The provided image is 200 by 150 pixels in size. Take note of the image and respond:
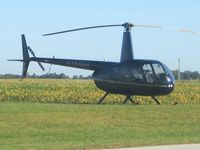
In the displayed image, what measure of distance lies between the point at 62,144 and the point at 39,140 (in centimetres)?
136

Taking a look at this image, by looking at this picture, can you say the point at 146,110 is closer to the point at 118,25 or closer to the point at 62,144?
the point at 118,25

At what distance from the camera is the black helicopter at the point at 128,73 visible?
96.5 feet

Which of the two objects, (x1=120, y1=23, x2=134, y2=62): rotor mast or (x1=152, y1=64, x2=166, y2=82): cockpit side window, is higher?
(x1=120, y1=23, x2=134, y2=62): rotor mast

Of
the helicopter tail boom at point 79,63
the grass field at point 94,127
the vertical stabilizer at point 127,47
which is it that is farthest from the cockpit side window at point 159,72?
the grass field at point 94,127

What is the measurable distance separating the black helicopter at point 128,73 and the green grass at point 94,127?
5018 mm

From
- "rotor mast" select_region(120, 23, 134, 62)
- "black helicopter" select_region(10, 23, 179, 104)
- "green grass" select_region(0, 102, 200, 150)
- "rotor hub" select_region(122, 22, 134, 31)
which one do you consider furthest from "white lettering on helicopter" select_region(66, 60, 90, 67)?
"green grass" select_region(0, 102, 200, 150)

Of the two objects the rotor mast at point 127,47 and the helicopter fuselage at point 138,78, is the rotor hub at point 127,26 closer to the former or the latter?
the rotor mast at point 127,47

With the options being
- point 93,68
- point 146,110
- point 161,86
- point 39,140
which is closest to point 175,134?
point 39,140

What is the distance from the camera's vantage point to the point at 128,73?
3005 centimetres

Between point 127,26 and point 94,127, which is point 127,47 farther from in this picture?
point 94,127

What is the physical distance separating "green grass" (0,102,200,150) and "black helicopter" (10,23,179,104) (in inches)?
198

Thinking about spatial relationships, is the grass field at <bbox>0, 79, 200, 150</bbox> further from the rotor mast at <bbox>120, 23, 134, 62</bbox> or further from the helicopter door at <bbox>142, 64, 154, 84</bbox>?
the rotor mast at <bbox>120, 23, 134, 62</bbox>

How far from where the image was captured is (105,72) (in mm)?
31031

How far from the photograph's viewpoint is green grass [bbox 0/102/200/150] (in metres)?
14.7
